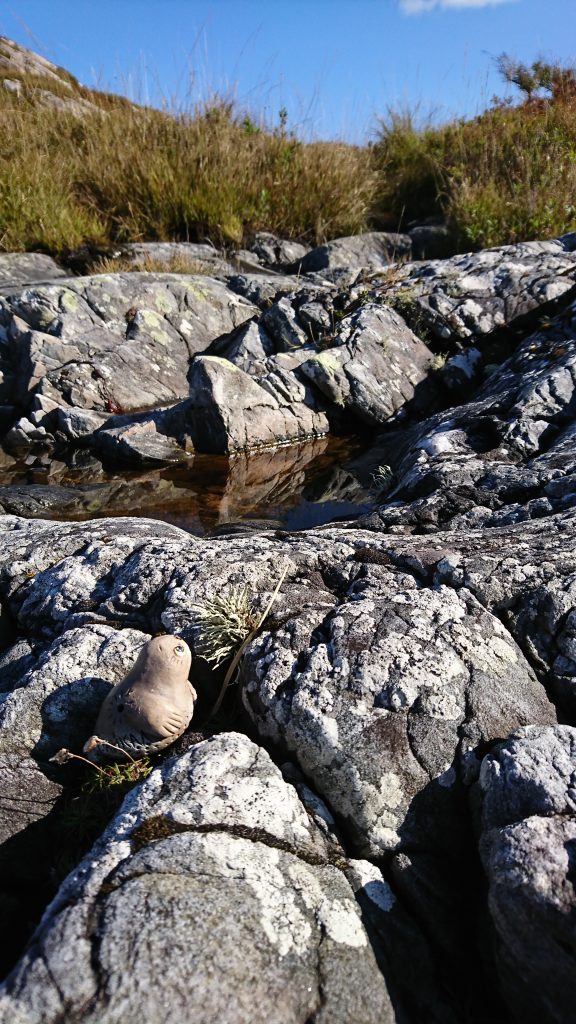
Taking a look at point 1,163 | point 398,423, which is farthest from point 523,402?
point 1,163

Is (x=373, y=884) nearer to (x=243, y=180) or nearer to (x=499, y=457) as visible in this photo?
(x=499, y=457)

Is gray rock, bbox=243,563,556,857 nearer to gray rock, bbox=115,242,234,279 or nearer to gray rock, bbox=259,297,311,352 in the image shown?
gray rock, bbox=259,297,311,352

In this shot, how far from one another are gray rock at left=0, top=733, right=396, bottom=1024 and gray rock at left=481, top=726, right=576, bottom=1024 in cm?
41

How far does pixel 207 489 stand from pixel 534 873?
18.2 feet

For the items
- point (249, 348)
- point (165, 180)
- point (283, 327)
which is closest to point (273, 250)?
point (165, 180)

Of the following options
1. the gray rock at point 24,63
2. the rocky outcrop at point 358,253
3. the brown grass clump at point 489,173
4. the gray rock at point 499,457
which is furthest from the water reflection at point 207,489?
the gray rock at point 24,63

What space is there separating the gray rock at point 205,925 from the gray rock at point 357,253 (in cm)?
1049

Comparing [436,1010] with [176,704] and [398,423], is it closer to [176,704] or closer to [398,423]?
[176,704]

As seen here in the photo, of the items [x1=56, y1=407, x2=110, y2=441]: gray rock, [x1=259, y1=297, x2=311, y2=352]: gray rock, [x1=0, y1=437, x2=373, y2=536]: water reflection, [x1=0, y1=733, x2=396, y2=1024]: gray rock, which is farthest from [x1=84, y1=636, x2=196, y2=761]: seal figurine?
Result: [x1=259, y1=297, x2=311, y2=352]: gray rock

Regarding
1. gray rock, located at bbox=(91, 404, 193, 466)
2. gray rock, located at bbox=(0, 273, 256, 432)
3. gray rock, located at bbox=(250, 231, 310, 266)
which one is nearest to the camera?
gray rock, located at bbox=(91, 404, 193, 466)

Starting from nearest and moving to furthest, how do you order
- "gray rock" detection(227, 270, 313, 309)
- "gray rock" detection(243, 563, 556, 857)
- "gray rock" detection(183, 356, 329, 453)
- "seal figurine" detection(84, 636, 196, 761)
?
"gray rock" detection(243, 563, 556, 857)
"seal figurine" detection(84, 636, 196, 761)
"gray rock" detection(183, 356, 329, 453)
"gray rock" detection(227, 270, 313, 309)

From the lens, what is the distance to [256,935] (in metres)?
1.90

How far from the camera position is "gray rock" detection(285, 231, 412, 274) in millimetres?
11797

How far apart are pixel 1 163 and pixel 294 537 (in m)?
10.9
